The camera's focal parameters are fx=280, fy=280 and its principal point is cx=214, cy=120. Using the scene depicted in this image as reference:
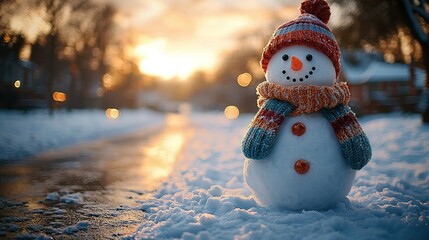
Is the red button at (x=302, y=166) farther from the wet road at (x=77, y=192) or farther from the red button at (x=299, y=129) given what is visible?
the wet road at (x=77, y=192)

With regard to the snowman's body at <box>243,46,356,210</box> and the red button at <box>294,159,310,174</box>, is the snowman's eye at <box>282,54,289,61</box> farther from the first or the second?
the red button at <box>294,159,310,174</box>

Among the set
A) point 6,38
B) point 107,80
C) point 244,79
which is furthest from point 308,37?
point 244,79

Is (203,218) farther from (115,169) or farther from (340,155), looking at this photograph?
(115,169)

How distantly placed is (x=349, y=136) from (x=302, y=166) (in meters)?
0.60

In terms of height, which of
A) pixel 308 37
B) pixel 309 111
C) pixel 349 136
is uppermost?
pixel 308 37

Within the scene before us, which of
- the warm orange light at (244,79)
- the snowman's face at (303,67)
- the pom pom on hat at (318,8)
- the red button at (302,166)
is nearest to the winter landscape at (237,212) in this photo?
the red button at (302,166)

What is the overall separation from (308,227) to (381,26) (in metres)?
11.0

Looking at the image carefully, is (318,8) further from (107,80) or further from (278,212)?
(107,80)

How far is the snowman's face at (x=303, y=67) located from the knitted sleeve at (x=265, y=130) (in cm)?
29

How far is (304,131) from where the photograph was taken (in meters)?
2.97

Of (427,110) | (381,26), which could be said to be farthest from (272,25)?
(427,110)

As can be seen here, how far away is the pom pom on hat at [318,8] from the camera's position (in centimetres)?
340

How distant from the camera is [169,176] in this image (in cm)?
571

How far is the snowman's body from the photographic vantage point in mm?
2932
